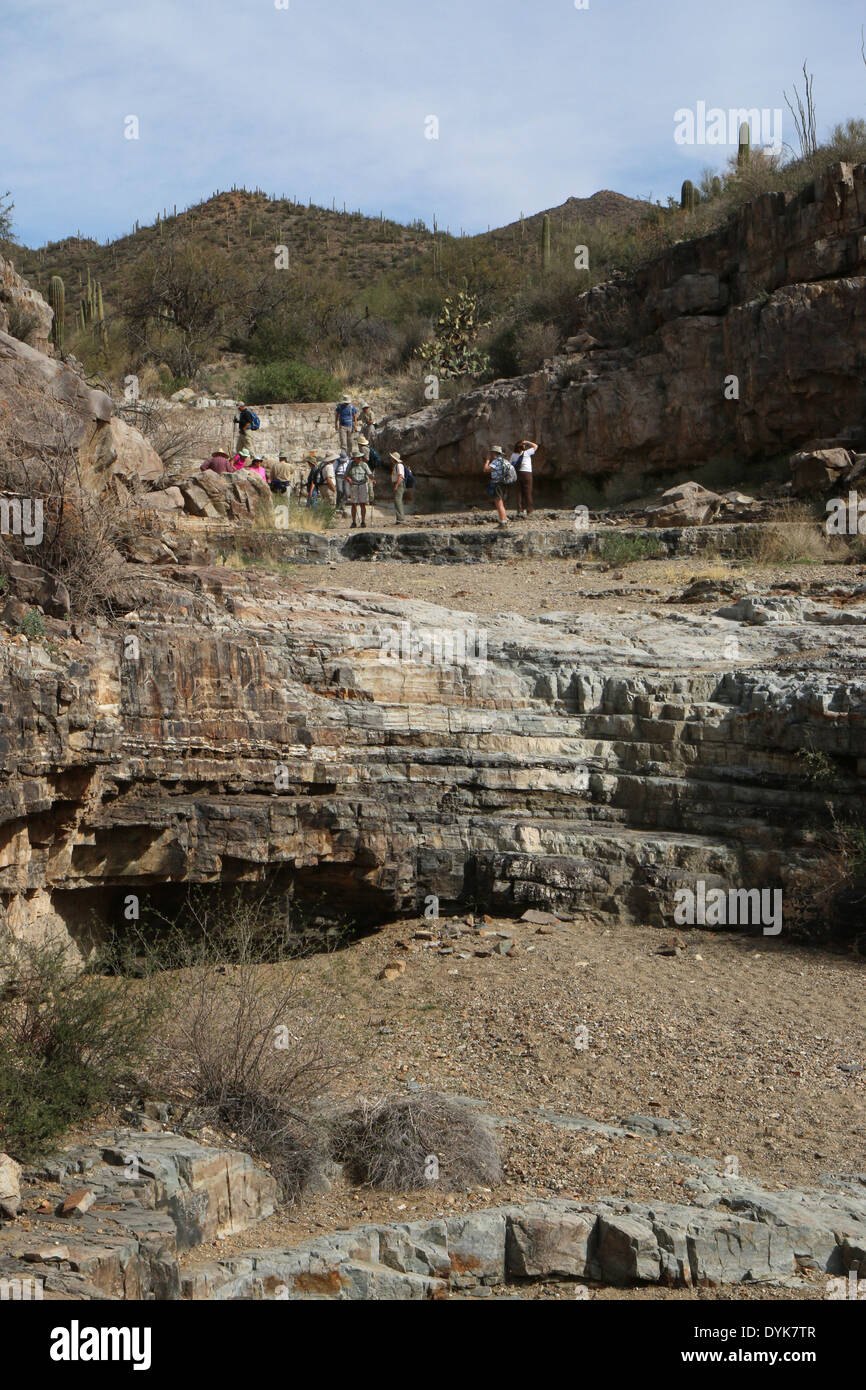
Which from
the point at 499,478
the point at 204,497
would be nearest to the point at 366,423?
the point at 499,478

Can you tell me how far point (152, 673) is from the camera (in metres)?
8.09

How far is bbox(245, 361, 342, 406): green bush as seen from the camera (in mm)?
28594

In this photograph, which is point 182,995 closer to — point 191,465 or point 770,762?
point 770,762

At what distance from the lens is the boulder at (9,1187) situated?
14.4 ft

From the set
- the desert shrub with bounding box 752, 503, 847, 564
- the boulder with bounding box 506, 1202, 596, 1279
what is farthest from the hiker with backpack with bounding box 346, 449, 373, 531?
the boulder with bounding box 506, 1202, 596, 1279

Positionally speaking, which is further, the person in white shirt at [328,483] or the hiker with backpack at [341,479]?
the person in white shirt at [328,483]

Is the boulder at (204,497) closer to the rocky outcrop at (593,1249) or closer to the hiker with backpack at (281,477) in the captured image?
the hiker with backpack at (281,477)

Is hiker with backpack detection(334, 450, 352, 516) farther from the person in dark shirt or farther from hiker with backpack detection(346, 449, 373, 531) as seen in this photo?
the person in dark shirt

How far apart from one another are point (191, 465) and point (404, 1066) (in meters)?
15.7

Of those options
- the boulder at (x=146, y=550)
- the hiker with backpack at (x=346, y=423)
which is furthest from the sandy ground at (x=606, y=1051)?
the hiker with backpack at (x=346, y=423)

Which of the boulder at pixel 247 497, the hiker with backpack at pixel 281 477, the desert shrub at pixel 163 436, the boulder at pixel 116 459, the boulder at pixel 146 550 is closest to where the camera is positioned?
the boulder at pixel 146 550

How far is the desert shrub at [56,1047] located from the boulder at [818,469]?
14.0 metres

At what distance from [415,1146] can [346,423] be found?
19757mm

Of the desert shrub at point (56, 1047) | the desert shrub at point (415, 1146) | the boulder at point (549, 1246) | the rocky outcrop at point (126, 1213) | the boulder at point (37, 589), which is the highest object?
the boulder at point (37, 589)
